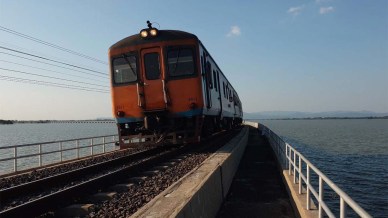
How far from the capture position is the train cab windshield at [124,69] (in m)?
12.9

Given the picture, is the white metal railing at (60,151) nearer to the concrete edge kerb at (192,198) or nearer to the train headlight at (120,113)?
the train headlight at (120,113)

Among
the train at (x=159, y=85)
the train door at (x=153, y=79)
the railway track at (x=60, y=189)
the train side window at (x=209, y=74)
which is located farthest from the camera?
the train side window at (x=209, y=74)

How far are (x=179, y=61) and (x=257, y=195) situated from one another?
18.9 ft

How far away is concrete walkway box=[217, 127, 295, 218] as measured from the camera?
23.5 feet

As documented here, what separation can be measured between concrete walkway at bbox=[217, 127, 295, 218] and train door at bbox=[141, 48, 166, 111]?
3524 mm

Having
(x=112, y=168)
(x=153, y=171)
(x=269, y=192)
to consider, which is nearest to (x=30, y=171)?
(x=112, y=168)

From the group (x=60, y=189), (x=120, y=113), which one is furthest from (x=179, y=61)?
(x=60, y=189)

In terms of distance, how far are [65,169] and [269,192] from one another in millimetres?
5802

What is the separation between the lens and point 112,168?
34.0 feet

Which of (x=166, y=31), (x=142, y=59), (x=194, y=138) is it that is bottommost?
(x=194, y=138)

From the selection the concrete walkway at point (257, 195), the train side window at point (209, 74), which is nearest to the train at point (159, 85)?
the train side window at point (209, 74)

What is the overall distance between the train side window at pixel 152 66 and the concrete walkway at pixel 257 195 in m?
4.22

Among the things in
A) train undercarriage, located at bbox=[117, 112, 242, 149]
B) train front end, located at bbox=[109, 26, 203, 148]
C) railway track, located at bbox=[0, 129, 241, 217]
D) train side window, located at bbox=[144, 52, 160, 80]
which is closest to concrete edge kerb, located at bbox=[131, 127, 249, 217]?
railway track, located at bbox=[0, 129, 241, 217]

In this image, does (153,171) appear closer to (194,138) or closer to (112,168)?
(112,168)
